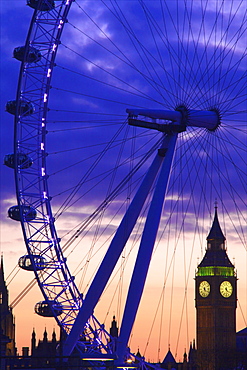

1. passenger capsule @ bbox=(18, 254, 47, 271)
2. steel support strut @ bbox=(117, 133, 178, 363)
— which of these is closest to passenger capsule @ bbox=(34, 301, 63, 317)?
passenger capsule @ bbox=(18, 254, 47, 271)

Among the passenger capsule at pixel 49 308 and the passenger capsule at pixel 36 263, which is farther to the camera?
the passenger capsule at pixel 49 308

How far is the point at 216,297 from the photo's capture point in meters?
195

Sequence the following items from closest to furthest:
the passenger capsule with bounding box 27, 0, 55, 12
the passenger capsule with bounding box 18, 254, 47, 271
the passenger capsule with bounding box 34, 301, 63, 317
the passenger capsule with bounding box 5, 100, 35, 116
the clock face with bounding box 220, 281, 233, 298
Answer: the passenger capsule with bounding box 27, 0, 55, 12 < the passenger capsule with bounding box 5, 100, 35, 116 < the passenger capsule with bounding box 18, 254, 47, 271 < the passenger capsule with bounding box 34, 301, 63, 317 < the clock face with bounding box 220, 281, 233, 298

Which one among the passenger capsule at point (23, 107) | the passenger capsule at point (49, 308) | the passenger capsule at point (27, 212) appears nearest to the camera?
the passenger capsule at point (23, 107)

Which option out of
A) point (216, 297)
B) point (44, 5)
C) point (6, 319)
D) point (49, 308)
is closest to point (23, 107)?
point (44, 5)

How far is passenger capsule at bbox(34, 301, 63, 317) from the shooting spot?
193ft

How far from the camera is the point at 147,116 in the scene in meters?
48.8

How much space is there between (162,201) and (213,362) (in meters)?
119

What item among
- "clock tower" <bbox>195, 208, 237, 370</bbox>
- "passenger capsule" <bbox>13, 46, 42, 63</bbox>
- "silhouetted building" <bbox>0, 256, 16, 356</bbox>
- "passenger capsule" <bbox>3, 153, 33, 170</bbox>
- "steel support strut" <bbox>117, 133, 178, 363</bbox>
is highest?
"clock tower" <bbox>195, 208, 237, 370</bbox>

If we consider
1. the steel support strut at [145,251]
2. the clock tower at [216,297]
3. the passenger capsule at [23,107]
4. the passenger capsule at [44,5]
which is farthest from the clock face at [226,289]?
the steel support strut at [145,251]

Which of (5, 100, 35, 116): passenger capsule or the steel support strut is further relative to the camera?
(5, 100, 35, 116): passenger capsule

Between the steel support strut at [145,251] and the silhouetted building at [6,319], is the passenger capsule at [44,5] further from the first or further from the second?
the silhouetted building at [6,319]

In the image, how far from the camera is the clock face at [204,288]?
195975 mm

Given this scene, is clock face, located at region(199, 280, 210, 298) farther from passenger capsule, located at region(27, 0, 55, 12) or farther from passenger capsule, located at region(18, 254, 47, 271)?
passenger capsule, located at region(27, 0, 55, 12)
